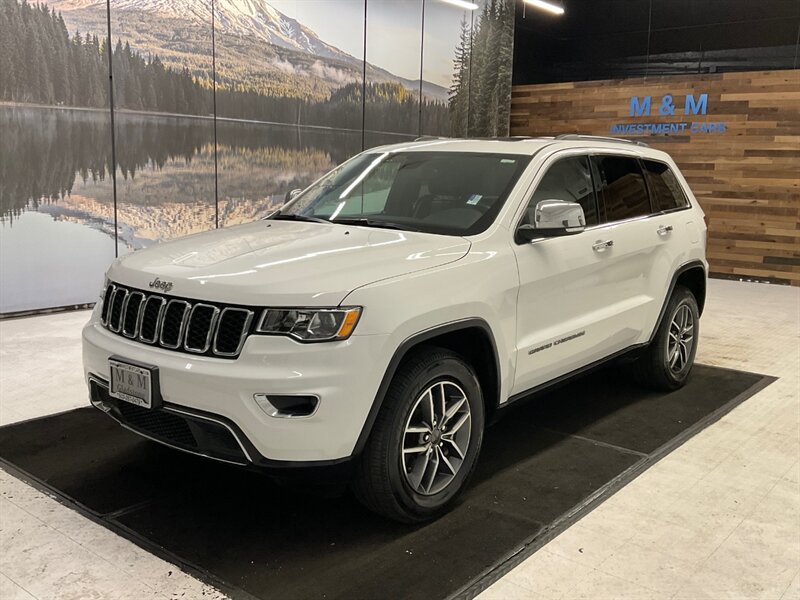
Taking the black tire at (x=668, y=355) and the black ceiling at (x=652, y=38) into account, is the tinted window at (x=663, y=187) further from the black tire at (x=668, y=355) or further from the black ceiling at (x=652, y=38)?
the black ceiling at (x=652, y=38)

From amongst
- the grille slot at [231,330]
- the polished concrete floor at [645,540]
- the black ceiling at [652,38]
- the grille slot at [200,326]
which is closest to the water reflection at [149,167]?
the polished concrete floor at [645,540]

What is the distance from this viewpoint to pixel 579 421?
434 centimetres

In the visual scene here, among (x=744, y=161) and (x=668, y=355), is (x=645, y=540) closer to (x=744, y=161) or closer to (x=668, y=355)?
(x=668, y=355)

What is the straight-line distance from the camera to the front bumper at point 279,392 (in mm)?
2516

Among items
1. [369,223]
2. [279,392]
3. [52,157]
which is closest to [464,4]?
[52,157]

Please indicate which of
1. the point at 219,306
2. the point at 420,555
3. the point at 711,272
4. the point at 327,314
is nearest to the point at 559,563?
the point at 420,555

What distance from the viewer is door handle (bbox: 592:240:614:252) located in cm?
384

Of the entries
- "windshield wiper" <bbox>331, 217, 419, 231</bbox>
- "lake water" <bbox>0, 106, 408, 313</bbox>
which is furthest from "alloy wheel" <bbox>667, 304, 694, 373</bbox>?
"lake water" <bbox>0, 106, 408, 313</bbox>

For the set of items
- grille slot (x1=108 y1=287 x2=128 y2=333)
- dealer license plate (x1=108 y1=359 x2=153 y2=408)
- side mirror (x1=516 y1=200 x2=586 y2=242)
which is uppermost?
side mirror (x1=516 y1=200 x2=586 y2=242)

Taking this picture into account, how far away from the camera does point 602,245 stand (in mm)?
3887

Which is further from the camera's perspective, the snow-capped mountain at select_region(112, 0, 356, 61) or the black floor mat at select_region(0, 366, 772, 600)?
the snow-capped mountain at select_region(112, 0, 356, 61)

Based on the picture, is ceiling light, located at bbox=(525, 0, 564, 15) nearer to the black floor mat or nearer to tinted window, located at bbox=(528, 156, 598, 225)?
tinted window, located at bbox=(528, 156, 598, 225)

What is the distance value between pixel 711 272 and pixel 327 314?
9670 mm

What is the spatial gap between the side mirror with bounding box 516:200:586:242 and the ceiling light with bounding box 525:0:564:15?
36.5 feet
